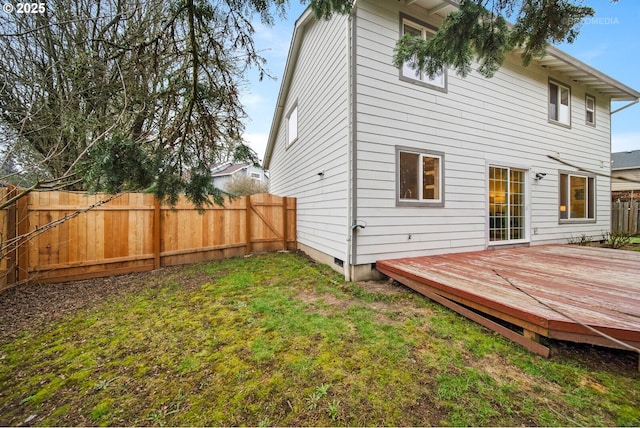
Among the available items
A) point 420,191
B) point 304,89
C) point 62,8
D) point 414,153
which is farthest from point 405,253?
point 62,8

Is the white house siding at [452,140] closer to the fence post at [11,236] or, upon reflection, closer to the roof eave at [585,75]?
the roof eave at [585,75]

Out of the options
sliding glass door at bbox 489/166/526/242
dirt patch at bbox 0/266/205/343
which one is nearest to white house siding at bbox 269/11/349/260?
dirt patch at bbox 0/266/205/343

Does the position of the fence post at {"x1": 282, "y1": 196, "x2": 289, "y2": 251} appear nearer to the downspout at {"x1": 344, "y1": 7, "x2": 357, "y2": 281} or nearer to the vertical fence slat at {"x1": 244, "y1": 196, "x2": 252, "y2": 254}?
the vertical fence slat at {"x1": 244, "y1": 196, "x2": 252, "y2": 254}

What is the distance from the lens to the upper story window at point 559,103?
23.1ft

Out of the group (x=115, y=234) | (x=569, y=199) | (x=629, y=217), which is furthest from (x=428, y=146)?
(x=629, y=217)

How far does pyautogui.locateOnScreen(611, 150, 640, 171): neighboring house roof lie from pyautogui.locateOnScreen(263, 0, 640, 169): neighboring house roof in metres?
14.2

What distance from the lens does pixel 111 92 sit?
11.9ft

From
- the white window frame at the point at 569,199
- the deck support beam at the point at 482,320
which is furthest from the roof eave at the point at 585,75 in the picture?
the deck support beam at the point at 482,320

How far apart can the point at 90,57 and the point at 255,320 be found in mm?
4287

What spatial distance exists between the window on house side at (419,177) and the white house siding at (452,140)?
179 mm

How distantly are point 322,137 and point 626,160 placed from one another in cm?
2543

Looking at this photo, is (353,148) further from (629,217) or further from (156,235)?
(629,217)

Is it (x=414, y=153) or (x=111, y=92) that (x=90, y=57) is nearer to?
(x=111, y=92)

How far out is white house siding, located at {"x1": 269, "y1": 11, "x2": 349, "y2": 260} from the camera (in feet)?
15.4
